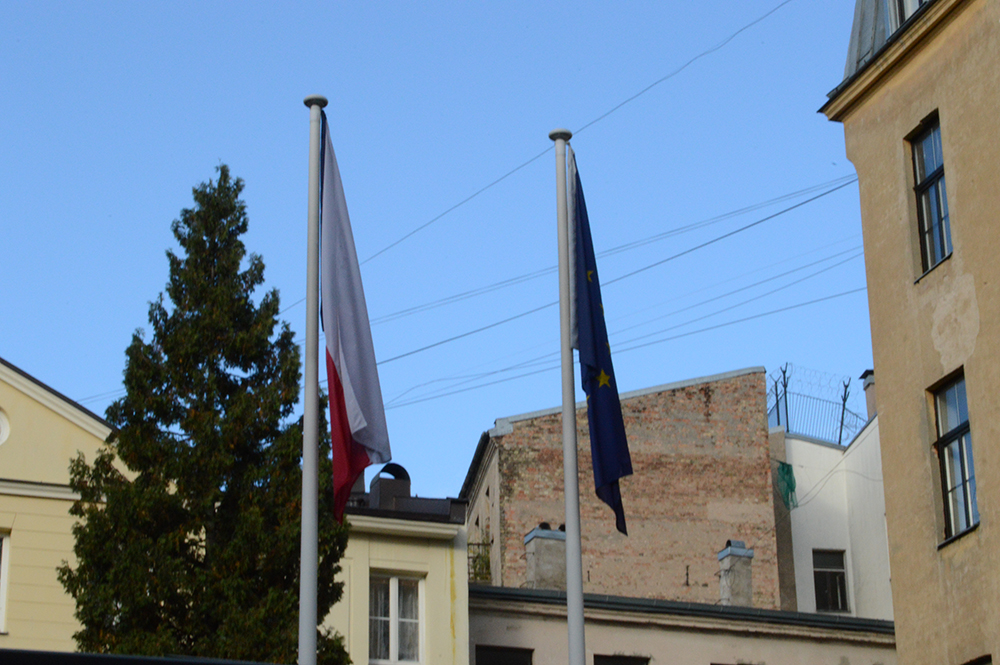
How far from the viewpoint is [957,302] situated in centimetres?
1795

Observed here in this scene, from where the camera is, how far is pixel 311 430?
13.7 m

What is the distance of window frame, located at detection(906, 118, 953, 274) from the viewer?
18.6 metres

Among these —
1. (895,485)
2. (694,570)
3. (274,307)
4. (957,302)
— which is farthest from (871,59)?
(694,570)

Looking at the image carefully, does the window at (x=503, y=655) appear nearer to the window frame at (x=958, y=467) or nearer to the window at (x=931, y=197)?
the window frame at (x=958, y=467)

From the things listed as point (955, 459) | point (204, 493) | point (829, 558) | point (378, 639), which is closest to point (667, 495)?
point (829, 558)

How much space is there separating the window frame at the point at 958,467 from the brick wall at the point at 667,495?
15.8 m

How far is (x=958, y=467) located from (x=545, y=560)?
13.1m

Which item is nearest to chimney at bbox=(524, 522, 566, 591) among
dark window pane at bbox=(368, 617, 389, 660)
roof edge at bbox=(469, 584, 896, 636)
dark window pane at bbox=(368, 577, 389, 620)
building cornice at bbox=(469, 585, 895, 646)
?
roof edge at bbox=(469, 584, 896, 636)

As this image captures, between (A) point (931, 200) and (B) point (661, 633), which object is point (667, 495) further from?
(A) point (931, 200)

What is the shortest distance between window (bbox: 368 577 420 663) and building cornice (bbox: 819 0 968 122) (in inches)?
429

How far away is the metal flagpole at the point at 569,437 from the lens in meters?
13.4

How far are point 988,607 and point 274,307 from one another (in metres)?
9.20

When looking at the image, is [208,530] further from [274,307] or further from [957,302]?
[957,302]

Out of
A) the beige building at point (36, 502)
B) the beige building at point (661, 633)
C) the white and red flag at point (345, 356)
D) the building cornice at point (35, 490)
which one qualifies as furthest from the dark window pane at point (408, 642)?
Answer: the white and red flag at point (345, 356)
